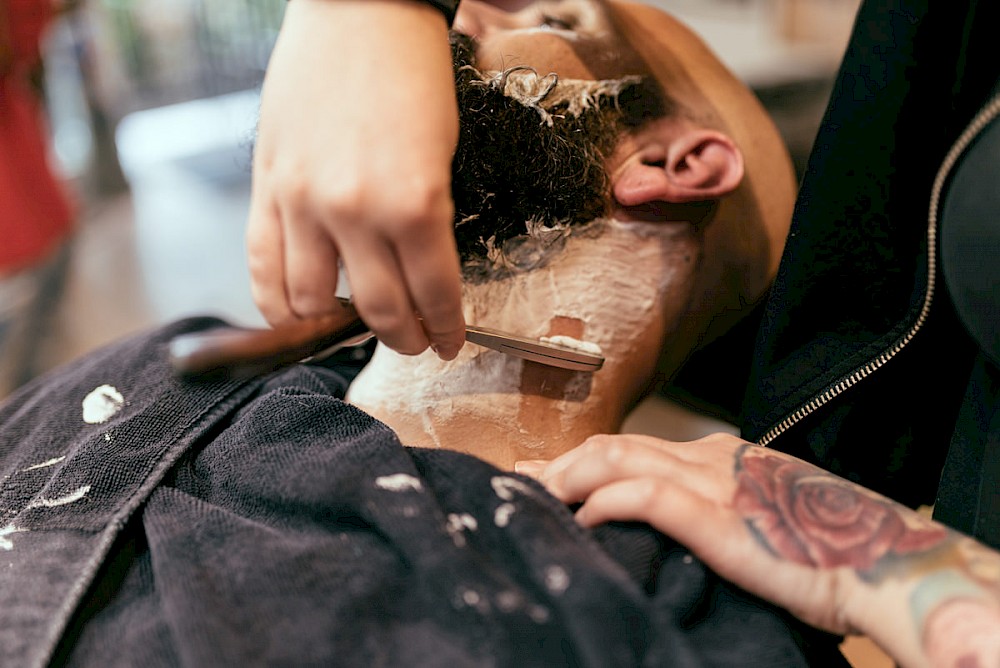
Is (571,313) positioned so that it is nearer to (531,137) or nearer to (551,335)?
(551,335)

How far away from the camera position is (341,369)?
931mm

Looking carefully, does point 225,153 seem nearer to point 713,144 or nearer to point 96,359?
point 96,359

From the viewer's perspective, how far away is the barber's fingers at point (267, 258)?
542 mm

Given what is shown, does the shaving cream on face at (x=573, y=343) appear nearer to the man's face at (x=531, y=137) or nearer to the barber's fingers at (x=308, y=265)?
the man's face at (x=531, y=137)

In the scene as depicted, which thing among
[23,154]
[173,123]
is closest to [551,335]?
[23,154]

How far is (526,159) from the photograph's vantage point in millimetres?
714

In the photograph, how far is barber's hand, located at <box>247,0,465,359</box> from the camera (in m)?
0.49

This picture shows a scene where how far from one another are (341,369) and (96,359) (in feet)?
0.97

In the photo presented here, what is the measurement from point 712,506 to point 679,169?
0.35 meters

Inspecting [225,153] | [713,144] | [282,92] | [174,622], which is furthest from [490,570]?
[225,153]

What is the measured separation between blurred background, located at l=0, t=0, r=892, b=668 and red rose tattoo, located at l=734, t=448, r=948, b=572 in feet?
2.49

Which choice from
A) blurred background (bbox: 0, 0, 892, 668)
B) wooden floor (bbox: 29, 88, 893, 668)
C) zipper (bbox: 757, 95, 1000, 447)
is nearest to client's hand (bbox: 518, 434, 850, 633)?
zipper (bbox: 757, 95, 1000, 447)

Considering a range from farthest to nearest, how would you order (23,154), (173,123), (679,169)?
(173,123) → (23,154) → (679,169)

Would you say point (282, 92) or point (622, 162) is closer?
point (282, 92)
